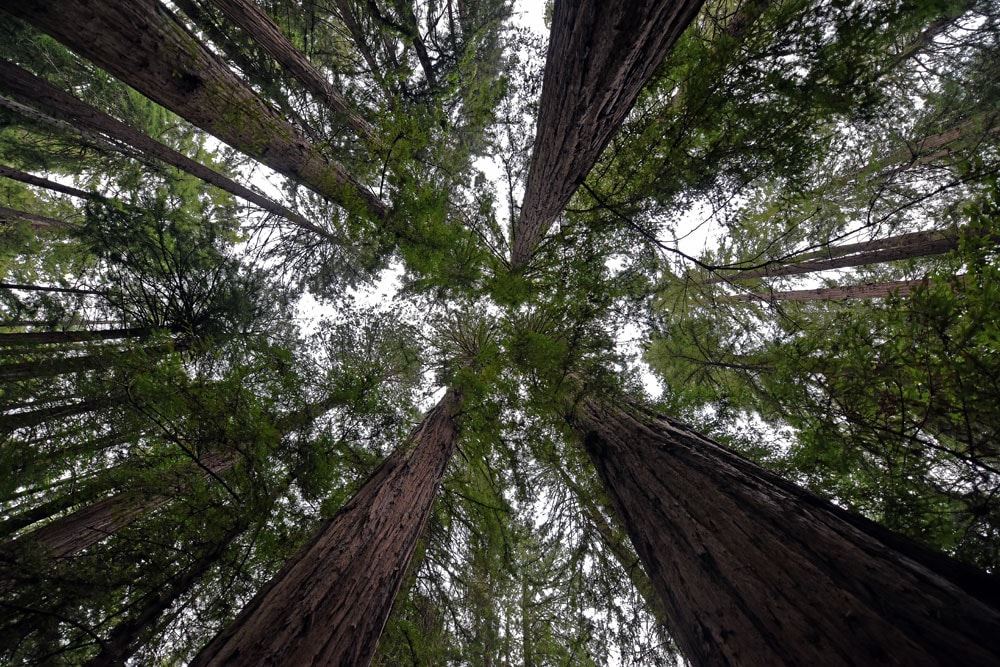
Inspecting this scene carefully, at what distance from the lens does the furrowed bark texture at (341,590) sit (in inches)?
68.1

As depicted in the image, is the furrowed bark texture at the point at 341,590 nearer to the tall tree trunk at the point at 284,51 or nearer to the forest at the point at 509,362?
the forest at the point at 509,362

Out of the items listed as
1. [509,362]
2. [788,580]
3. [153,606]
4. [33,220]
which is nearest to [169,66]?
[509,362]

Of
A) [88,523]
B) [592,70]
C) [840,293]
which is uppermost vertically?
[840,293]

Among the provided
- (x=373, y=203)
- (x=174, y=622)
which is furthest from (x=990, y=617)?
(x=373, y=203)

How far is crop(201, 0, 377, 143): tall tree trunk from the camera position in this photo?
406 centimetres

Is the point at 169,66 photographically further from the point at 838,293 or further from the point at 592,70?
the point at 838,293

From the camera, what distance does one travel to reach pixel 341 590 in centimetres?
216

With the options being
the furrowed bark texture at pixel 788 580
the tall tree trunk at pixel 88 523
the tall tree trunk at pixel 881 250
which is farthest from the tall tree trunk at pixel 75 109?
the tall tree trunk at pixel 881 250

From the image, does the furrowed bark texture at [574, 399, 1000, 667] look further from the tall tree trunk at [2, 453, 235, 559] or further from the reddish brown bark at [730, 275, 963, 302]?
the reddish brown bark at [730, 275, 963, 302]

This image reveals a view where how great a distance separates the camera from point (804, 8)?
9.27 ft

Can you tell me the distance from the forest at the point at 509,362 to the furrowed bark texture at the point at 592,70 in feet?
0.10

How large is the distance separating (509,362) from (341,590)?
9.03ft

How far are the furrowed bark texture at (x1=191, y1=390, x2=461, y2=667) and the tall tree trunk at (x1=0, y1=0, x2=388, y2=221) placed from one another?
311 cm

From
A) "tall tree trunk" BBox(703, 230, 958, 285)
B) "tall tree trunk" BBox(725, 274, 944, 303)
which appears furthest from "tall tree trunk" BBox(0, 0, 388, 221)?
"tall tree trunk" BBox(725, 274, 944, 303)
